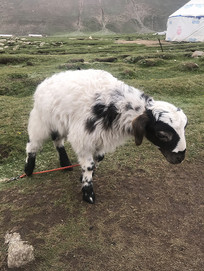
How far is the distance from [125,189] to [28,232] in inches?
74.5

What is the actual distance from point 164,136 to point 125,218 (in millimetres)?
1490

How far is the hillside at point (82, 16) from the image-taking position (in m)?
102

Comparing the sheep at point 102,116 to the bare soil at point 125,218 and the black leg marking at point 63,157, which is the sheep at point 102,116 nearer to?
the bare soil at point 125,218

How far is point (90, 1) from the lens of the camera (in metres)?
132


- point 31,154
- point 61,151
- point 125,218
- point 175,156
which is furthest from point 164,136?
point 31,154

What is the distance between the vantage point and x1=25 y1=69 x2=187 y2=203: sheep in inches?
139

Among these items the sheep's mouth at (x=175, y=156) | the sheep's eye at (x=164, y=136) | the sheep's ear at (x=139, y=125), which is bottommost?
the sheep's mouth at (x=175, y=156)

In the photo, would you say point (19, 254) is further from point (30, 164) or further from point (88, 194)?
point (30, 164)

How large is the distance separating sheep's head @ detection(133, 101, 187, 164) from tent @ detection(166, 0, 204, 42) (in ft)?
126

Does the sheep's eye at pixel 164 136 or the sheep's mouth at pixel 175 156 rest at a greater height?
the sheep's eye at pixel 164 136

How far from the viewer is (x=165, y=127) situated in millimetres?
3449

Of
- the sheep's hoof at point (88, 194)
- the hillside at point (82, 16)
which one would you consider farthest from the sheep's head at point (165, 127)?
the hillside at point (82, 16)

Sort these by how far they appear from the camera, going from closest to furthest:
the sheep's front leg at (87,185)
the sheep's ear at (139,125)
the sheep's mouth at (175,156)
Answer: the sheep's ear at (139,125) < the sheep's mouth at (175,156) < the sheep's front leg at (87,185)

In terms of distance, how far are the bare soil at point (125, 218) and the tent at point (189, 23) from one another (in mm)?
37363
